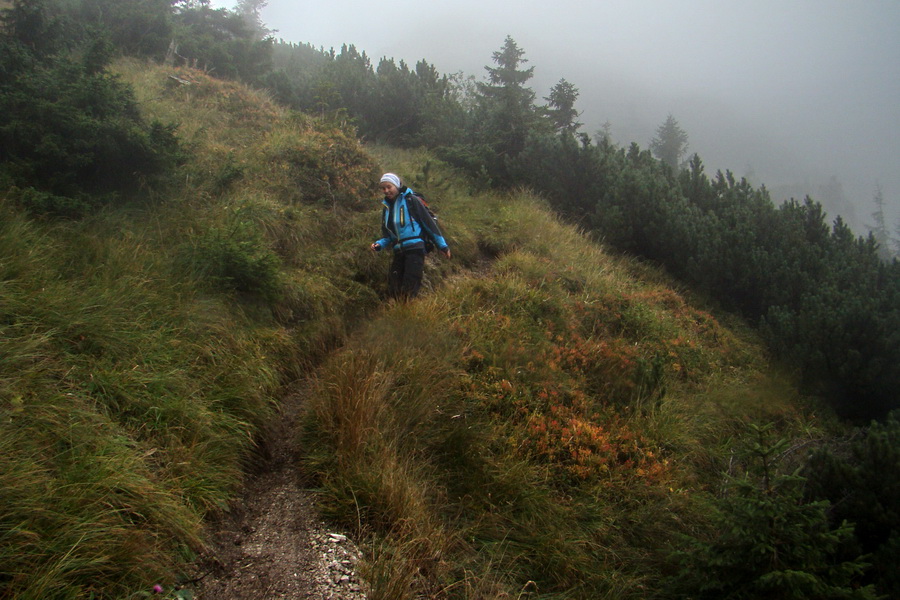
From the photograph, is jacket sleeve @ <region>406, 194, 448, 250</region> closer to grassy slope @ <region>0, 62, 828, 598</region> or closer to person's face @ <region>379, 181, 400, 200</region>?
person's face @ <region>379, 181, 400, 200</region>

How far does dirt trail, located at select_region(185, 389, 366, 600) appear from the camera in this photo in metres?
2.80

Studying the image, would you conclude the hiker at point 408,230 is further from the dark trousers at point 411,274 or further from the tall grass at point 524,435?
the tall grass at point 524,435

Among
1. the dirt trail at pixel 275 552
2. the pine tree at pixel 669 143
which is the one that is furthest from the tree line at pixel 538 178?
the pine tree at pixel 669 143

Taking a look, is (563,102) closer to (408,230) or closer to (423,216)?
(423,216)

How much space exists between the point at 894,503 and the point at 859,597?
1.02 meters

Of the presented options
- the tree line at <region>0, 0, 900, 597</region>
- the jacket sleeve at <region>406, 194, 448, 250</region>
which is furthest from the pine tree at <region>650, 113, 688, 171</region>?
the jacket sleeve at <region>406, 194, 448, 250</region>

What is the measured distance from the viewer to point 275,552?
309 centimetres

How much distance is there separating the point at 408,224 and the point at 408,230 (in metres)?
0.08

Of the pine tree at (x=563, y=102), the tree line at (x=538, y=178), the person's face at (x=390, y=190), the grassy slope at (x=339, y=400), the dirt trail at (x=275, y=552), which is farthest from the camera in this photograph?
the pine tree at (x=563, y=102)

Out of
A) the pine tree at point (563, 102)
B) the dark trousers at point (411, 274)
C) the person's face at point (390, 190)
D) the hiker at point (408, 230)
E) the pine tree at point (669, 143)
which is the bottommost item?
the dark trousers at point (411, 274)

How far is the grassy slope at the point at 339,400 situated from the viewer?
2678mm

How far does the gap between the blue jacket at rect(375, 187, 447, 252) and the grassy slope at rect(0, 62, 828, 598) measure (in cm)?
87

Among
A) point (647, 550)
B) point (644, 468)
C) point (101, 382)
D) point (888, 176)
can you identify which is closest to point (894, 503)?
point (647, 550)

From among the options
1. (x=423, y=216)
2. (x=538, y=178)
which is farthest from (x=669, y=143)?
(x=423, y=216)
